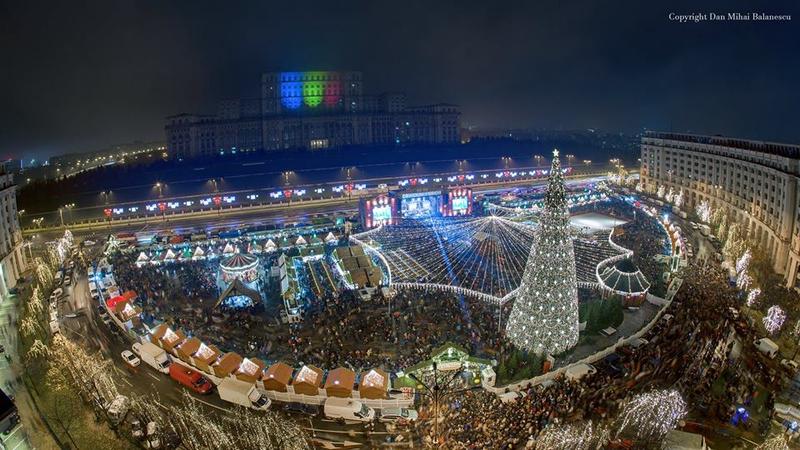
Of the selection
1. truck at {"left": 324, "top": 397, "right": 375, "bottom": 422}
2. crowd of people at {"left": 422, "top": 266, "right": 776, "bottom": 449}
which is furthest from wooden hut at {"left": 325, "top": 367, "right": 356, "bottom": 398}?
crowd of people at {"left": 422, "top": 266, "right": 776, "bottom": 449}

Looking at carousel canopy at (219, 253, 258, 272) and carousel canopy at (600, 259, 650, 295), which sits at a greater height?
carousel canopy at (219, 253, 258, 272)

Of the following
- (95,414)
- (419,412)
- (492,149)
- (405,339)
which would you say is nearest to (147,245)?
(95,414)

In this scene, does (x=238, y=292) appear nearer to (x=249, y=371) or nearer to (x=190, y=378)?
(x=190, y=378)

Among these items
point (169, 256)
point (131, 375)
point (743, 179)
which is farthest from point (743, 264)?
point (169, 256)

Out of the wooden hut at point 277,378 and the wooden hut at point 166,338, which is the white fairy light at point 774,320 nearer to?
the wooden hut at point 277,378

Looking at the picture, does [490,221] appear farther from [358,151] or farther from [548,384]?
[358,151]

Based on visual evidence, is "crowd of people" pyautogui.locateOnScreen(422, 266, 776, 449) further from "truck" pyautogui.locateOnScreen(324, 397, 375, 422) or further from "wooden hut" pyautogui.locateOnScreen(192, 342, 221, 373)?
"wooden hut" pyautogui.locateOnScreen(192, 342, 221, 373)

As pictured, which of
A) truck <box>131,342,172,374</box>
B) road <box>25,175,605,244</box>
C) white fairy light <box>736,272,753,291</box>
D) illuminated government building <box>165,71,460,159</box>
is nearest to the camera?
truck <box>131,342,172,374</box>
